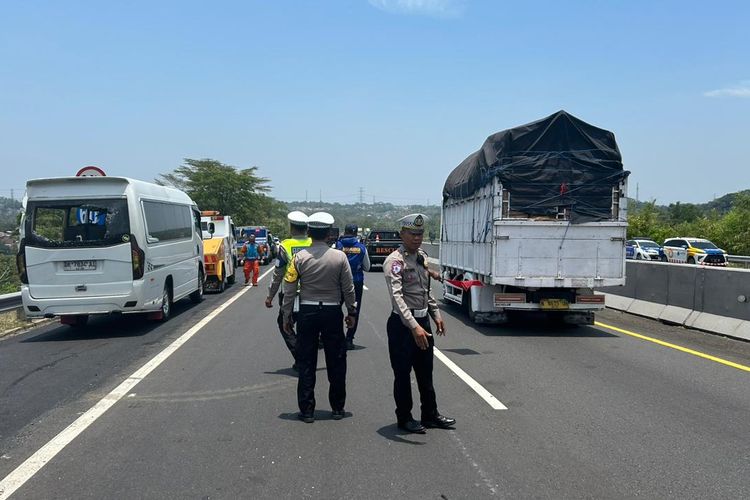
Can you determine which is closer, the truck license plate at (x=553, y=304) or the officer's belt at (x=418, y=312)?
the officer's belt at (x=418, y=312)

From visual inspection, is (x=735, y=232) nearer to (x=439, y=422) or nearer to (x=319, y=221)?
(x=439, y=422)

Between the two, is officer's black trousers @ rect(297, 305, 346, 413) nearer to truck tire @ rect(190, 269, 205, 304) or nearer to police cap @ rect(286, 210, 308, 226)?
police cap @ rect(286, 210, 308, 226)

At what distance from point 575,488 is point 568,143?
8136 mm

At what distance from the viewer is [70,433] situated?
5.55 m

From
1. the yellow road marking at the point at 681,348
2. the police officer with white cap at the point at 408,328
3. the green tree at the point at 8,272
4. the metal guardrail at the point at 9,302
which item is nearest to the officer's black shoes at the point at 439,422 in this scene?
the police officer with white cap at the point at 408,328

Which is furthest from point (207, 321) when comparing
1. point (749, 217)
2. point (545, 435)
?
point (749, 217)

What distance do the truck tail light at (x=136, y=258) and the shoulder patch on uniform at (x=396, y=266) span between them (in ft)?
23.0

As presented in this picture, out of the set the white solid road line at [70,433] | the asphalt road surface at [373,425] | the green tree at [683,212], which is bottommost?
the white solid road line at [70,433]

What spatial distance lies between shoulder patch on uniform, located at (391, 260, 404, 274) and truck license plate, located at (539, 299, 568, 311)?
6.11 meters

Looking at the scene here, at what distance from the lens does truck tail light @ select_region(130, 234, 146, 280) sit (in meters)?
10.9

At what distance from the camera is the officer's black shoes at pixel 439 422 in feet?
18.4

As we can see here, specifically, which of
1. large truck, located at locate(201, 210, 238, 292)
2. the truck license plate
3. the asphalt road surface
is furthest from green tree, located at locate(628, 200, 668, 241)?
the asphalt road surface

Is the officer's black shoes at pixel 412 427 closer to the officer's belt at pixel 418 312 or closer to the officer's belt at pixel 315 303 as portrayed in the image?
the officer's belt at pixel 418 312

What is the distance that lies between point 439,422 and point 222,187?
53.6 metres
